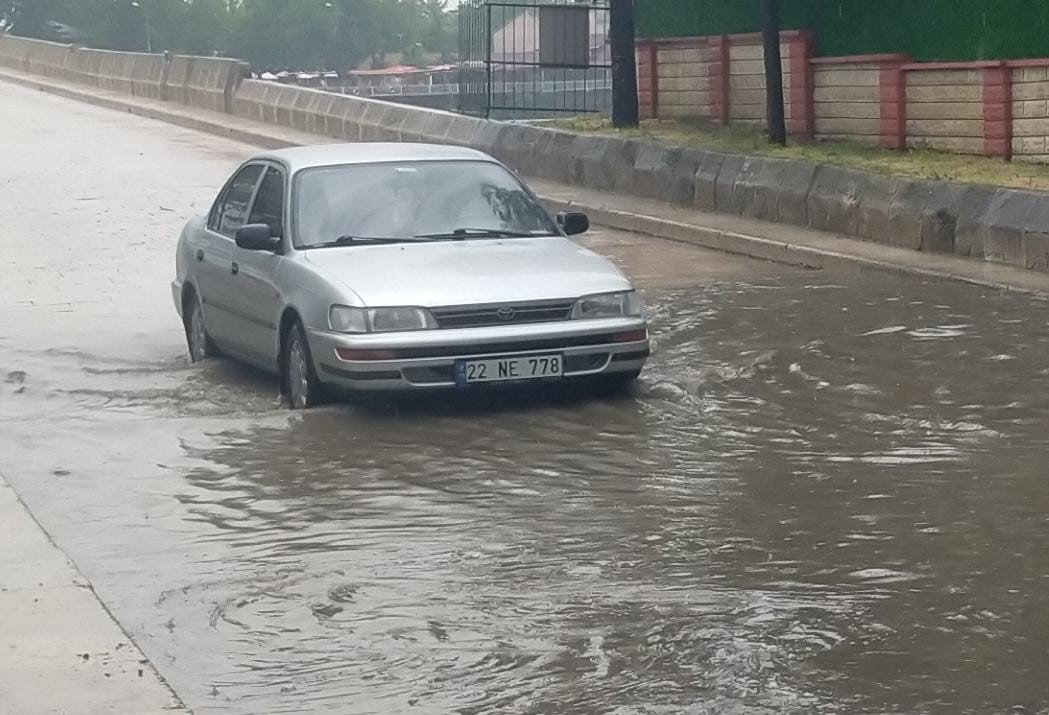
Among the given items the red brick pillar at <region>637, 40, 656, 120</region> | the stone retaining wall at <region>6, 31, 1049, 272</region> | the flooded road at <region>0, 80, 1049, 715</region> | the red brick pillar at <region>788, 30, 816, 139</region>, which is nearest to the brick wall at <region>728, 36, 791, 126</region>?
the red brick pillar at <region>788, 30, 816, 139</region>

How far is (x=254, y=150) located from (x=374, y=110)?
214 centimetres

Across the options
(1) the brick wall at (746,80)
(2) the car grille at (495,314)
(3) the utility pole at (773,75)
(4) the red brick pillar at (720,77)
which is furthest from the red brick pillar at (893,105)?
(2) the car grille at (495,314)

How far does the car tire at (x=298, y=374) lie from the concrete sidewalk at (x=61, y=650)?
2.86 m

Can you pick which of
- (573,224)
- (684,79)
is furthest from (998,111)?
(573,224)

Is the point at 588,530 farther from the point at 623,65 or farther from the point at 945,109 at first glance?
the point at 623,65

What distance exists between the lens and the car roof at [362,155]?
11.4 m

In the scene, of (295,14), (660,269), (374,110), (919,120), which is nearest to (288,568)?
(660,269)

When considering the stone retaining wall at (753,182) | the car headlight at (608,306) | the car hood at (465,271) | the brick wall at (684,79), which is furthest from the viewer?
the brick wall at (684,79)

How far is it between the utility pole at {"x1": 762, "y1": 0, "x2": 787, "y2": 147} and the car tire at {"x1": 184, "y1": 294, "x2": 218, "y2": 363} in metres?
9.99

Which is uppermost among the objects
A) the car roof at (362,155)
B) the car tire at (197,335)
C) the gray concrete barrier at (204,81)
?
the gray concrete barrier at (204,81)

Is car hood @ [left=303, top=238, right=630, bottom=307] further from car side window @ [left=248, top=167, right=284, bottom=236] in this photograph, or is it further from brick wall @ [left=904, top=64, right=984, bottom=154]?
brick wall @ [left=904, top=64, right=984, bottom=154]

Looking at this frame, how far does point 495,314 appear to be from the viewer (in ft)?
32.6

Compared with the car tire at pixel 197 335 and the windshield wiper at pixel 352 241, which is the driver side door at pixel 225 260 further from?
the windshield wiper at pixel 352 241

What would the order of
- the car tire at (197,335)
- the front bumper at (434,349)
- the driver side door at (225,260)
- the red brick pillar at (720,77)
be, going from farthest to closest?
the red brick pillar at (720,77) → the car tire at (197,335) → the driver side door at (225,260) → the front bumper at (434,349)
